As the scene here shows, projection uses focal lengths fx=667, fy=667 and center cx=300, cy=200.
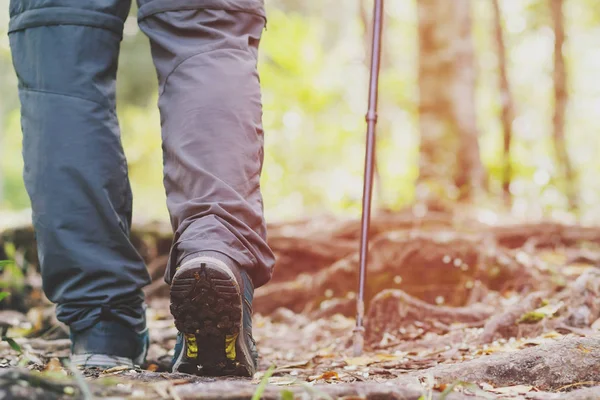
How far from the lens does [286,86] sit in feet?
28.5

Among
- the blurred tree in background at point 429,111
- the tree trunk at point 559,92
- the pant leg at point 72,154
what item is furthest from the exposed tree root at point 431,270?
the tree trunk at point 559,92

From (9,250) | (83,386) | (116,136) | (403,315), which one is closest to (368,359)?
(403,315)

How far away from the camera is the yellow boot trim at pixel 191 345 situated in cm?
150

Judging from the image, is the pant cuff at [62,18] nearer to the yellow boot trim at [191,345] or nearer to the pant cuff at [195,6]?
the pant cuff at [195,6]

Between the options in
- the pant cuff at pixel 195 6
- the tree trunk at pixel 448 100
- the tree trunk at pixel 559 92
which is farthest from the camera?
the tree trunk at pixel 559 92

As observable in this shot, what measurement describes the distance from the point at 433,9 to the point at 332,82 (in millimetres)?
3701

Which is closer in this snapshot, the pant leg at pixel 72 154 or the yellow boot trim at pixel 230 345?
the yellow boot trim at pixel 230 345

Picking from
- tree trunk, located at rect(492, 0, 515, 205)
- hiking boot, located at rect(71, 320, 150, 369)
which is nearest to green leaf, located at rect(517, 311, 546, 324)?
hiking boot, located at rect(71, 320, 150, 369)

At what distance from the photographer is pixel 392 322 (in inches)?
88.9

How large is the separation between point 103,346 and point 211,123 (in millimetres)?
671

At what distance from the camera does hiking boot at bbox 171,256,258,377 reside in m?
1.40

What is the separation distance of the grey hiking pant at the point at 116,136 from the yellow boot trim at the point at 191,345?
6.1 inches

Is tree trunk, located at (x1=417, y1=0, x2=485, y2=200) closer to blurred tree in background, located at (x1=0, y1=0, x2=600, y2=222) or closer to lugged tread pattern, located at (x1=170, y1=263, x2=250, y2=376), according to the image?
blurred tree in background, located at (x1=0, y1=0, x2=600, y2=222)

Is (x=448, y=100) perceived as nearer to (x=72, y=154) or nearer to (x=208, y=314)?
(x=72, y=154)
